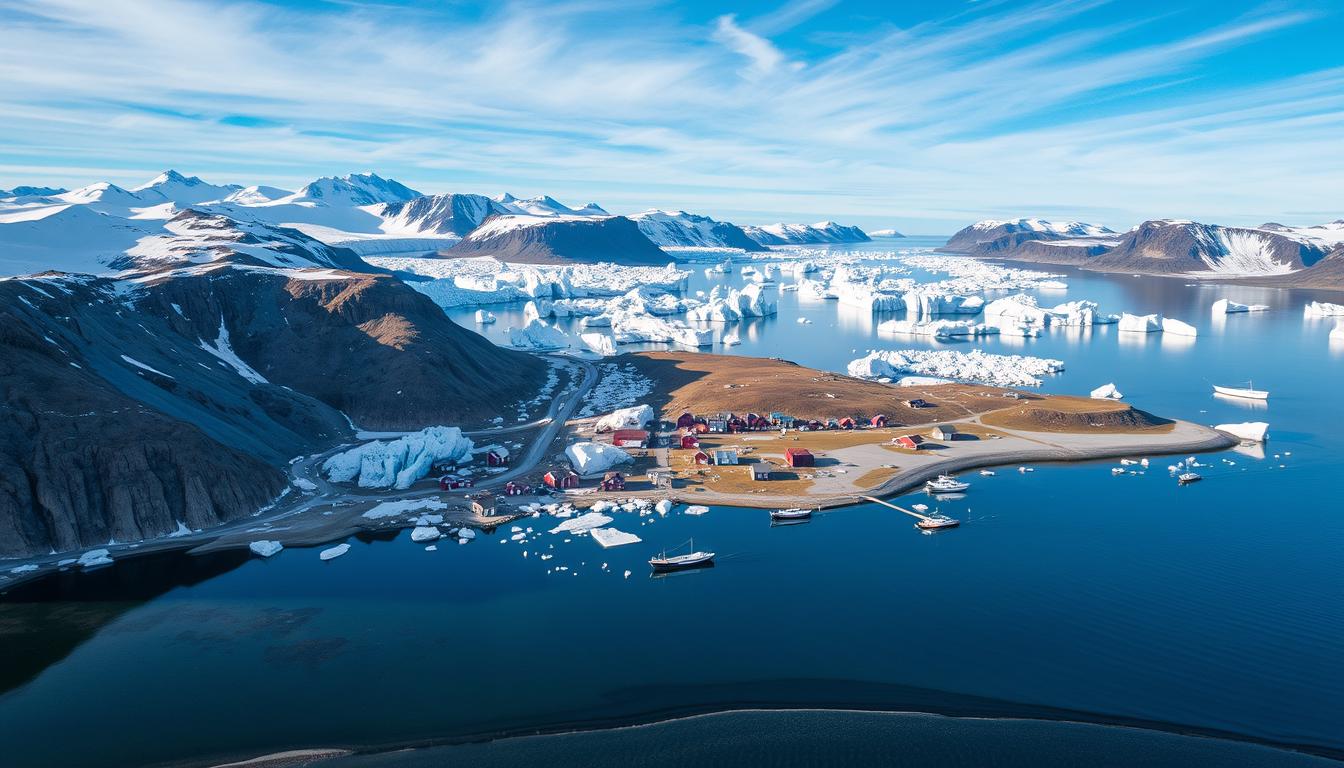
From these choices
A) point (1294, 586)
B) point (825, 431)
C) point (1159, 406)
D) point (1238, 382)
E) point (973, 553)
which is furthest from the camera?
point (1238, 382)

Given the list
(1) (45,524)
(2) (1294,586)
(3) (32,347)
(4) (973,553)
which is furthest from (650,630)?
(3) (32,347)

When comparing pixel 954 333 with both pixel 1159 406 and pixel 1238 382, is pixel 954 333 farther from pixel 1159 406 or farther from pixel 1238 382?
pixel 1159 406

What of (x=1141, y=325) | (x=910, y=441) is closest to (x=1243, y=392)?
(x=910, y=441)

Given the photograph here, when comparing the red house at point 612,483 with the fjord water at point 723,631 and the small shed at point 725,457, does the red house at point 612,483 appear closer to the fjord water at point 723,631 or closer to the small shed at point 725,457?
the fjord water at point 723,631

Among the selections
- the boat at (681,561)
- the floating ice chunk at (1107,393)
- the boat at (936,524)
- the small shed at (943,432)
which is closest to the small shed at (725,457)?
the boat at (936,524)

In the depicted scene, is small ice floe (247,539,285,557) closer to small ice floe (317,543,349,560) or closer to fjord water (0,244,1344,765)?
fjord water (0,244,1344,765)

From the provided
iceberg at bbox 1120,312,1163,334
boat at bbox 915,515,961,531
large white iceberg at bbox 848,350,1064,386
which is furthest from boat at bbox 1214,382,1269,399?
boat at bbox 915,515,961,531

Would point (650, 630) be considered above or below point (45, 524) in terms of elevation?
below
